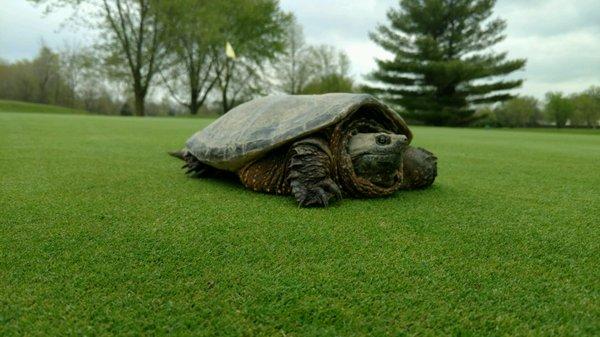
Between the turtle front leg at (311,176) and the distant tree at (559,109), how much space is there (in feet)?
148

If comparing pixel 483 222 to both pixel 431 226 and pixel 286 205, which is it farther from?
pixel 286 205

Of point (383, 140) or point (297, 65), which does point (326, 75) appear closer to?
point (297, 65)

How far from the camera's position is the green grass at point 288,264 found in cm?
104

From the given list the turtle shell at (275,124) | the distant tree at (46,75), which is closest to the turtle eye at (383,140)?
the turtle shell at (275,124)

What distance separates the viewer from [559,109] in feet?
135

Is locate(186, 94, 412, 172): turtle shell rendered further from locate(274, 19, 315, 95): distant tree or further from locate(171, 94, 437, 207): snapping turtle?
locate(274, 19, 315, 95): distant tree

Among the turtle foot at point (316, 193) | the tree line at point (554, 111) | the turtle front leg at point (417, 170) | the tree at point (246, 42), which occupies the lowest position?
the turtle foot at point (316, 193)

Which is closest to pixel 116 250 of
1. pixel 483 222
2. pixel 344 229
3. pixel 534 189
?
pixel 344 229

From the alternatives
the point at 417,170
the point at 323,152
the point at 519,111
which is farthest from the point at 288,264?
the point at 519,111

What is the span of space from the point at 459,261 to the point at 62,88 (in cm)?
5973

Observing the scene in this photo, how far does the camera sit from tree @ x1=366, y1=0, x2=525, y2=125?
27872 millimetres

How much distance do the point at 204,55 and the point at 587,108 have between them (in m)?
36.4

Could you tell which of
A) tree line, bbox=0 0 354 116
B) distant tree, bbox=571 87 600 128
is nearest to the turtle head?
tree line, bbox=0 0 354 116

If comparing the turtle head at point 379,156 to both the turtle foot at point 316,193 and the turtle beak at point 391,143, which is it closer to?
the turtle beak at point 391,143
